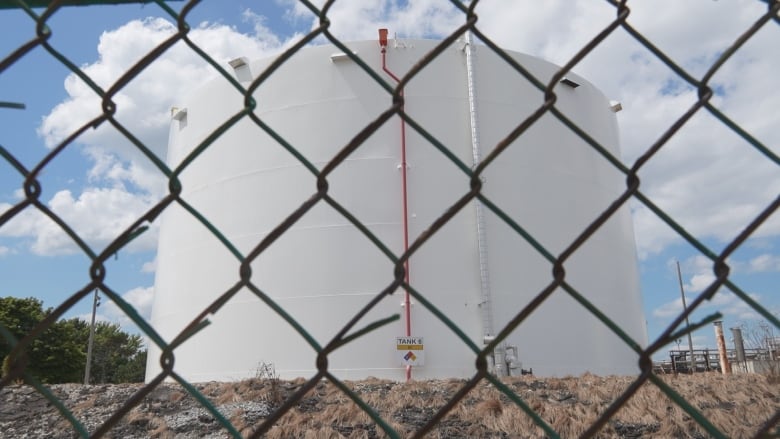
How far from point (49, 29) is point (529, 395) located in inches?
181

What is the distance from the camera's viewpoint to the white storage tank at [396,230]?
27.0 ft

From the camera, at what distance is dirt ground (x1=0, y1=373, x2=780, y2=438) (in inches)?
140

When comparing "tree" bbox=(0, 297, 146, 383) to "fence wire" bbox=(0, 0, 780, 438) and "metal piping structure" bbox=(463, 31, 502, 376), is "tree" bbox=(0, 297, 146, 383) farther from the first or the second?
"fence wire" bbox=(0, 0, 780, 438)

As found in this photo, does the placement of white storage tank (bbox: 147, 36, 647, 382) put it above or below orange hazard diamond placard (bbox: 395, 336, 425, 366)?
above

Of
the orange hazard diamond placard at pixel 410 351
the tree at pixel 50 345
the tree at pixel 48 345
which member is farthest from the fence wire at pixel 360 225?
the tree at pixel 48 345

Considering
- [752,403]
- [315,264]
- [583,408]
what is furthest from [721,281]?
[315,264]

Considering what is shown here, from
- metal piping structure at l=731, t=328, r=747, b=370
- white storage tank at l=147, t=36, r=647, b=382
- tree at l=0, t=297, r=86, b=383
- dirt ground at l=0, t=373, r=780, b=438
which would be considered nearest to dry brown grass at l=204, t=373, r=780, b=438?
dirt ground at l=0, t=373, r=780, b=438

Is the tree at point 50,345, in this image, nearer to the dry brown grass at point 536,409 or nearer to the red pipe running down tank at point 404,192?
the red pipe running down tank at point 404,192

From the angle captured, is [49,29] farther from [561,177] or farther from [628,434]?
[561,177]

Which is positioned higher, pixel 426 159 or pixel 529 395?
pixel 426 159

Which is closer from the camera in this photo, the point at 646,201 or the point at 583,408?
the point at 646,201

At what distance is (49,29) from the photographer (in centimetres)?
67

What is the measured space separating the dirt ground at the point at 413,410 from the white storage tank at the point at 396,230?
2558 millimetres

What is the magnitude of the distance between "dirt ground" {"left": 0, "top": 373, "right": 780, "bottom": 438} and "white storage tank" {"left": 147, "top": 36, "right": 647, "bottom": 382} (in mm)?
2558
